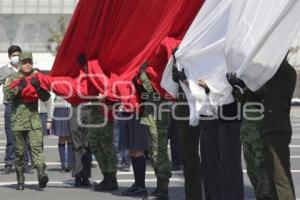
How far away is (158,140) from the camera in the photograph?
11.2 meters

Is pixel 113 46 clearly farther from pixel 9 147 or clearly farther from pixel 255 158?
pixel 9 147

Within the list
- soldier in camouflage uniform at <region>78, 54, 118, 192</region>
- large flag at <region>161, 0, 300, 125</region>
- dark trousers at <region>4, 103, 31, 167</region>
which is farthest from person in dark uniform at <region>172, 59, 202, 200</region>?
dark trousers at <region>4, 103, 31, 167</region>

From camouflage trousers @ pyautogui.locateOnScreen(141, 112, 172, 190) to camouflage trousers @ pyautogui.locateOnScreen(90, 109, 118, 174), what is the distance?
1088 mm

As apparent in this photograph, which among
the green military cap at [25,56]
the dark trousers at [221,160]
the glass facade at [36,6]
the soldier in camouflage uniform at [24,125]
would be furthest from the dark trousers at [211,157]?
the glass facade at [36,6]

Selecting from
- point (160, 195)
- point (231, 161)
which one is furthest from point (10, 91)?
point (231, 161)

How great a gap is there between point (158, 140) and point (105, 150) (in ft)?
4.12

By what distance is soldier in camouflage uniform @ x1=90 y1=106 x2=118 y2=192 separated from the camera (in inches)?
484

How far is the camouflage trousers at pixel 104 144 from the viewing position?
12.3 metres

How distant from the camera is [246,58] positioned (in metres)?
8.45

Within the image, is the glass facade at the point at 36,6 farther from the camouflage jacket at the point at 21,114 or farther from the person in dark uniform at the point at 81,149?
the camouflage jacket at the point at 21,114

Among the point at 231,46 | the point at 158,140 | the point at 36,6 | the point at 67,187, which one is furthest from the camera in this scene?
the point at 36,6

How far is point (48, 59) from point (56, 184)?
3705cm

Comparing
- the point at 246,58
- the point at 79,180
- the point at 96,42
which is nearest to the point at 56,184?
the point at 79,180

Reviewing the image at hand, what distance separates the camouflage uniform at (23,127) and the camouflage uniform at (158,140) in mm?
1779
